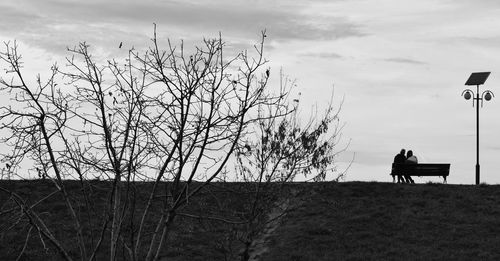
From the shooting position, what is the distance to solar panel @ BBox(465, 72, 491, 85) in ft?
123

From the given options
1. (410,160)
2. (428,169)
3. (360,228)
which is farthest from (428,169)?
Result: (360,228)

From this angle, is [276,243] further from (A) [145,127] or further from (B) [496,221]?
(A) [145,127]

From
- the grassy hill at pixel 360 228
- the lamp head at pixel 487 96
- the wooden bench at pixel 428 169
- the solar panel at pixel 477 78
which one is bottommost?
the grassy hill at pixel 360 228

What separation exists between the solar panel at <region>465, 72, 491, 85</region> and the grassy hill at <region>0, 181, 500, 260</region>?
24.3ft

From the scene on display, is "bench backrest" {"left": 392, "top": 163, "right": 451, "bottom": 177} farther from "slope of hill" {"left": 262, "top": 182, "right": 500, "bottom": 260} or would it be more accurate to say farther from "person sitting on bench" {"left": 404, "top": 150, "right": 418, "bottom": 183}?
"slope of hill" {"left": 262, "top": 182, "right": 500, "bottom": 260}

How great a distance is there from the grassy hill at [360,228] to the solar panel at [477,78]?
742 centimetres

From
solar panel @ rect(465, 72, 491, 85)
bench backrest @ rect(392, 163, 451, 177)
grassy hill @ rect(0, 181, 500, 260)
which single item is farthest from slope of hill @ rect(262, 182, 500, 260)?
solar panel @ rect(465, 72, 491, 85)

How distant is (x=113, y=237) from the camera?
836cm

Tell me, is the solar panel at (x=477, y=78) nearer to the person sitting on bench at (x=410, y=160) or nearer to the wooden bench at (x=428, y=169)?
the person sitting on bench at (x=410, y=160)

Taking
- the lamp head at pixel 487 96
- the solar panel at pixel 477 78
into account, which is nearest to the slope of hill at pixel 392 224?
the lamp head at pixel 487 96

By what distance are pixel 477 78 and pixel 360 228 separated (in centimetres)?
1460

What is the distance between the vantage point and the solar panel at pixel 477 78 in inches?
1470

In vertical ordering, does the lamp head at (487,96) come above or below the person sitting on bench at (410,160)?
above

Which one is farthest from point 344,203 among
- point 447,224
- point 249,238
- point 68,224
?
point 249,238
